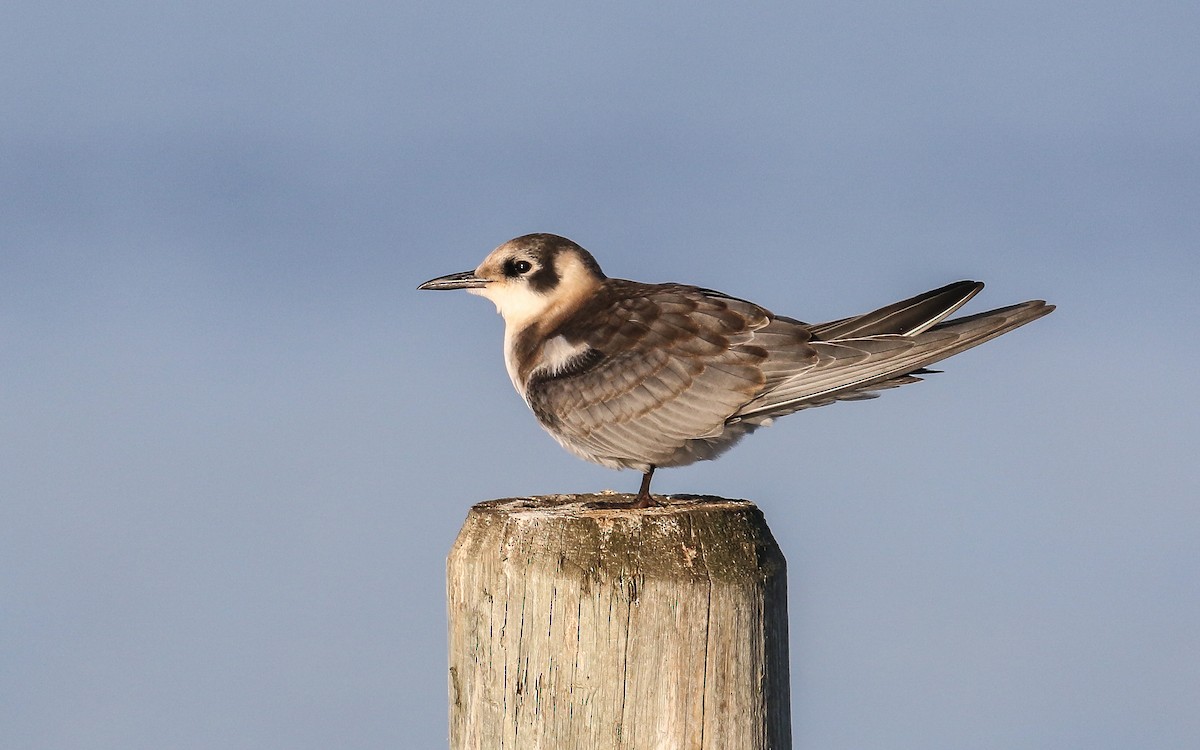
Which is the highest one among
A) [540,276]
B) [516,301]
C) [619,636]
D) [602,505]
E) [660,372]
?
[540,276]

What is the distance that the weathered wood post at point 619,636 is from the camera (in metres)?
5.55

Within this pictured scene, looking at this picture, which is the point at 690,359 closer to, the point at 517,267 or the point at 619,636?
the point at 517,267

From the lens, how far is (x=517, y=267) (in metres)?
8.86

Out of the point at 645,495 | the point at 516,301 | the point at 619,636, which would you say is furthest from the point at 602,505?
the point at 516,301

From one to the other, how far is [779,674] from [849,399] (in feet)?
7.82

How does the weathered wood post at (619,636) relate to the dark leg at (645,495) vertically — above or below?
below

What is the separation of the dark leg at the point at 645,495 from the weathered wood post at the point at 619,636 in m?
1.04

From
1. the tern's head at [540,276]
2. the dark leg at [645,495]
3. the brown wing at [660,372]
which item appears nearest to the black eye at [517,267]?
the tern's head at [540,276]

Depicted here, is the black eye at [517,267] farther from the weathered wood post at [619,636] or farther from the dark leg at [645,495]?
the weathered wood post at [619,636]

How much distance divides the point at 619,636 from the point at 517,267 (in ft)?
12.7

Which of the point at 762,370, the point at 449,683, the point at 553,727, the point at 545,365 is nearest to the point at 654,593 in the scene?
the point at 553,727

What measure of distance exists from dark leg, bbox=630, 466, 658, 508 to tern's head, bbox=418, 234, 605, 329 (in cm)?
140

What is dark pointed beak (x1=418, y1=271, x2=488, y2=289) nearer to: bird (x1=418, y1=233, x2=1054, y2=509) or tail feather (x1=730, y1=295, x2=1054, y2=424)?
bird (x1=418, y1=233, x2=1054, y2=509)

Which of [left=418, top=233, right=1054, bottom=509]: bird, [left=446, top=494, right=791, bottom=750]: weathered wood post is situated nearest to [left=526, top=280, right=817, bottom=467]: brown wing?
[left=418, top=233, right=1054, bottom=509]: bird
